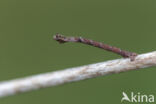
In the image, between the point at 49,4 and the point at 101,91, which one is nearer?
the point at 101,91

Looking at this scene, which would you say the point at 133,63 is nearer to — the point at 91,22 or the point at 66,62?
the point at 66,62

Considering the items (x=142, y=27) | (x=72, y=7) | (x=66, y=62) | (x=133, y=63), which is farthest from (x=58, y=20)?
(x=133, y=63)

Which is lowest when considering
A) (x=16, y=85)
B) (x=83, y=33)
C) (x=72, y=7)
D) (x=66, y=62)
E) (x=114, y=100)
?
(x=16, y=85)

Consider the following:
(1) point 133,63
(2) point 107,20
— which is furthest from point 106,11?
(1) point 133,63

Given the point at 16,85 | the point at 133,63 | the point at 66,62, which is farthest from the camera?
the point at 66,62

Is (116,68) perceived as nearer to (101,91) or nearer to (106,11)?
(101,91)

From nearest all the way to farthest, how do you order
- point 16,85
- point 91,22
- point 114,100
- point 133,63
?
point 16,85 → point 133,63 → point 114,100 → point 91,22

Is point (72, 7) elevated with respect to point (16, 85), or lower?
elevated
